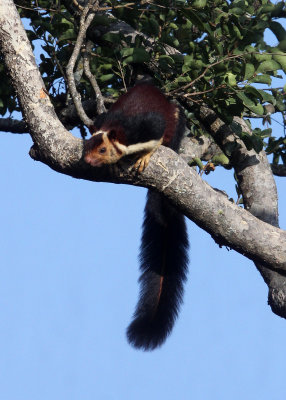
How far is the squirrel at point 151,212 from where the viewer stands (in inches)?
145

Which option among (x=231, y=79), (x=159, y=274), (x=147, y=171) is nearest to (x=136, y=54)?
(x=231, y=79)

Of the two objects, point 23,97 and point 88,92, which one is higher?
point 23,97

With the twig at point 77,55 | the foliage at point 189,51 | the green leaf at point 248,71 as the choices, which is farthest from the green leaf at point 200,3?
the twig at point 77,55

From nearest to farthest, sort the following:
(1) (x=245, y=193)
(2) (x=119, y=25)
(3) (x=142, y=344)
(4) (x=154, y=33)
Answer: (4) (x=154, y=33), (3) (x=142, y=344), (1) (x=245, y=193), (2) (x=119, y=25)

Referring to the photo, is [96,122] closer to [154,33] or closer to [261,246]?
[154,33]

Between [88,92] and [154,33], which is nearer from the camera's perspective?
[154,33]

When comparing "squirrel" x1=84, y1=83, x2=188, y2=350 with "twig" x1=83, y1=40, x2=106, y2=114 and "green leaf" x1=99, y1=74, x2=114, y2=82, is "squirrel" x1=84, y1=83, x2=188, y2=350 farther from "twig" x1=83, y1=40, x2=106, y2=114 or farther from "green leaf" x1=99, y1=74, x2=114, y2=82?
"green leaf" x1=99, y1=74, x2=114, y2=82

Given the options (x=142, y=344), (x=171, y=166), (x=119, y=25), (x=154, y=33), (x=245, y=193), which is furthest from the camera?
(x=119, y=25)

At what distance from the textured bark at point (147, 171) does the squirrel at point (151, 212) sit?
0.08 metres

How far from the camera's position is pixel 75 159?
3.36m

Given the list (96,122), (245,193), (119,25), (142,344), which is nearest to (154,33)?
(96,122)

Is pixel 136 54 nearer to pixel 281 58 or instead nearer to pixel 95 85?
pixel 95 85

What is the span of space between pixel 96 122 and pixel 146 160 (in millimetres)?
811

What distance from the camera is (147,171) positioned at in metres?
3.30
